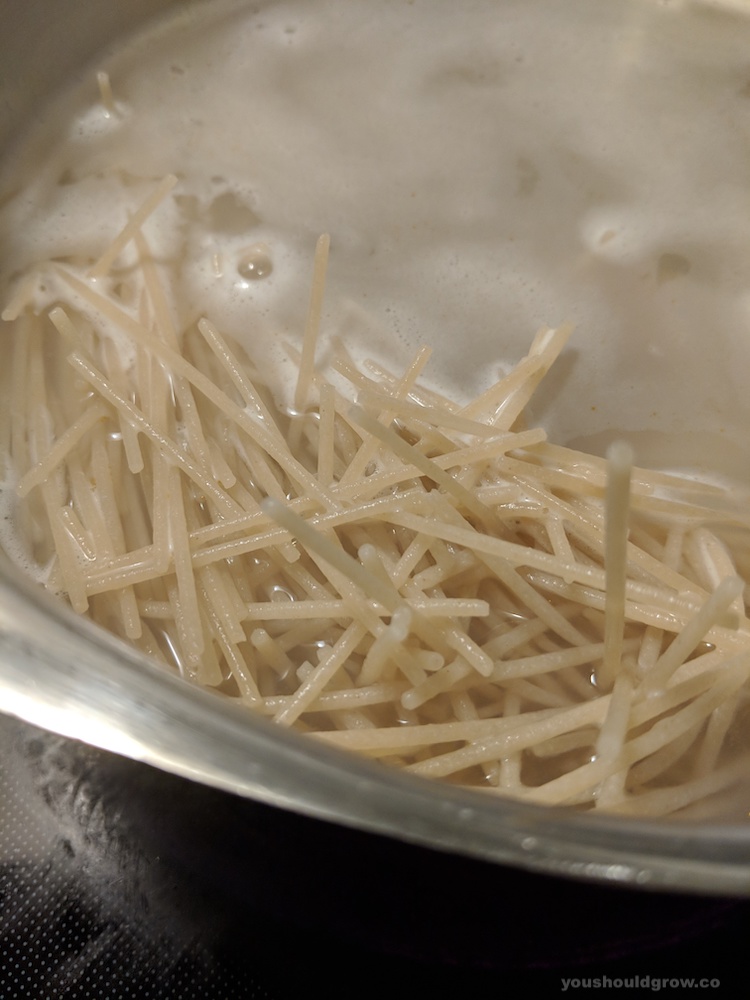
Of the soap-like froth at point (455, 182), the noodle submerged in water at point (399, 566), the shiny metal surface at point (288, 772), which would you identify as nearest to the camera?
the shiny metal surface at point (288, 772)

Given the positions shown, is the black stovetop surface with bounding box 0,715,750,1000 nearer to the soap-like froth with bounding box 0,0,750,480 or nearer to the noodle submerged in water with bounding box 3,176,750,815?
the noodle submerged in water with bounding box 3,176,750,815

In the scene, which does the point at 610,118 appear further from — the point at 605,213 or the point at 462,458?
the point at 462,458

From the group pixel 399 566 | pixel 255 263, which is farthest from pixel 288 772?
pixel 255 263

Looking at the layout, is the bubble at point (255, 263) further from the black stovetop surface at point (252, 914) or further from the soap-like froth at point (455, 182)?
the black stovetop surface at point (252, 914)

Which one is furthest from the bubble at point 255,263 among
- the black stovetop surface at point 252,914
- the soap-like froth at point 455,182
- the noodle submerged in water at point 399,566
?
the black stovetop surface at point 252,914

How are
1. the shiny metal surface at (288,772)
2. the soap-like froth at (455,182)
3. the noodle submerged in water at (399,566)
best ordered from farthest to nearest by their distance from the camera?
the soap-like froth at (455,182) < the noodle submerged in water at (399,566) < the shiny metal surface at (288,772)

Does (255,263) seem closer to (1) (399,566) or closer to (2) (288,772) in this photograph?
(1) (399,566)

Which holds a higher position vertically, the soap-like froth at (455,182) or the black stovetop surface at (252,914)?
the soap-like froth at (455,182)
